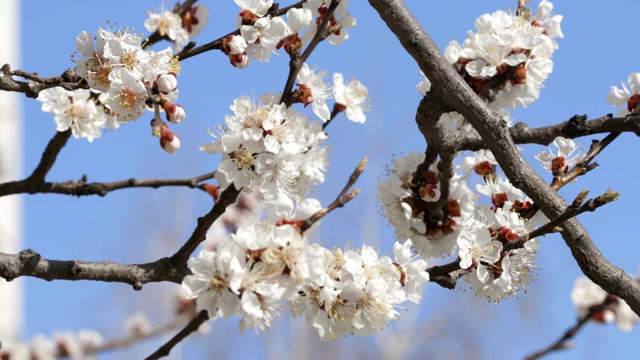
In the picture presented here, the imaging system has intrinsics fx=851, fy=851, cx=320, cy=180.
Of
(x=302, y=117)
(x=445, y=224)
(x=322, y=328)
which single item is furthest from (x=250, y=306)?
(x=445, y=224)

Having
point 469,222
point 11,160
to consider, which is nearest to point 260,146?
point 469,222

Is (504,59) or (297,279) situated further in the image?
(504,59)

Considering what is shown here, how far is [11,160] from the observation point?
5680 mm

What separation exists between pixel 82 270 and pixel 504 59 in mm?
1213

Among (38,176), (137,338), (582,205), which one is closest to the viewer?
(582,205)

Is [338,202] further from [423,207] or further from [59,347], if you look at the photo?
[59,347]

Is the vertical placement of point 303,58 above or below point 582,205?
above

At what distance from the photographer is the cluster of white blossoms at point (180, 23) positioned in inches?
105

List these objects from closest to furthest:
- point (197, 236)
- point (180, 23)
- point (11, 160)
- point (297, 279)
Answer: point (297, 279) → point (197, 236) → point (180, 23) → point (11, 160)

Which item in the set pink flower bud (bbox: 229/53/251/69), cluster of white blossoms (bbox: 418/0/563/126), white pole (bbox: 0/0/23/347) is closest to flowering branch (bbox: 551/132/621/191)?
cluster of white blossoms (bbox: 418/0/563/126)

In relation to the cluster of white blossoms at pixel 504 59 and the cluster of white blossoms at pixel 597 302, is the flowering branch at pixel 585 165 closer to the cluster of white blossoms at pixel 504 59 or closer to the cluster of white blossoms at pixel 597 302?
the cluster of white blossoms at pixel 504 59

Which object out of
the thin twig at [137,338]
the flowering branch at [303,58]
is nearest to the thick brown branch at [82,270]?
the flowering branch at [303,58]

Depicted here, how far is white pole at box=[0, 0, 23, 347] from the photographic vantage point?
202 inches

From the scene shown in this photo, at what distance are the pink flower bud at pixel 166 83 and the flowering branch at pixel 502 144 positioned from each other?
0.46m
